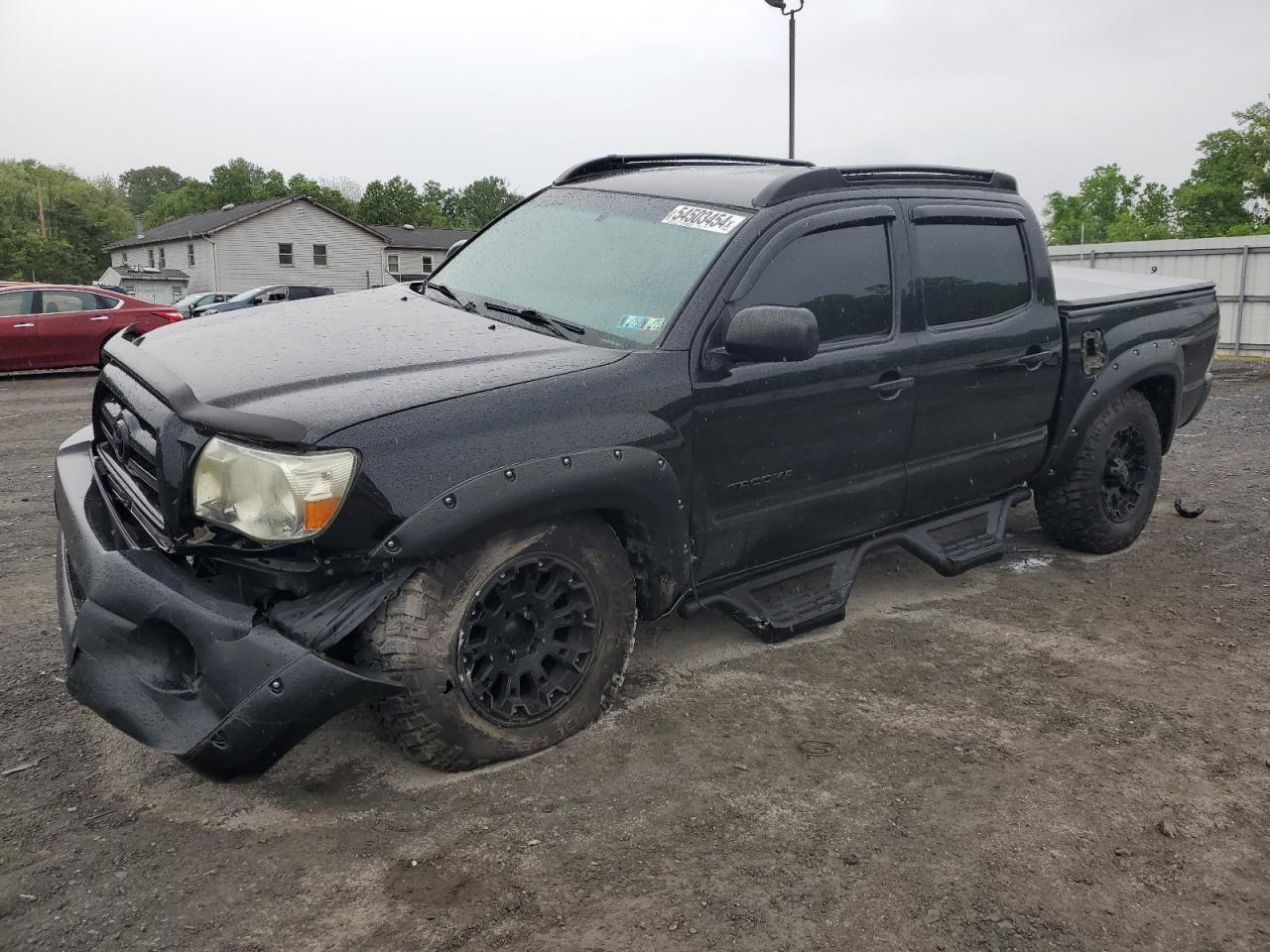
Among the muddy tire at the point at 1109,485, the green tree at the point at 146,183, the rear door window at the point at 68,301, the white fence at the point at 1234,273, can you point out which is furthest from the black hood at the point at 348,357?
the green tree at the point at 146,183

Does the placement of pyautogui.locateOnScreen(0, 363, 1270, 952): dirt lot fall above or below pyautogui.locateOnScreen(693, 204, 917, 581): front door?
below

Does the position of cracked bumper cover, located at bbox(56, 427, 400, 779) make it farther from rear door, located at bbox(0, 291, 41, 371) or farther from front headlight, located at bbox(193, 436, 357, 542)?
rear door, located at bbox(0, 291, 41, 371)

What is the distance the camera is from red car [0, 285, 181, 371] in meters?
14.4

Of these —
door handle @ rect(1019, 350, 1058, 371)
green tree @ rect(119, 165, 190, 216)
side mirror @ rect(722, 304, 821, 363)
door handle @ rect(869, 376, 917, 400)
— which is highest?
green tree @ rect(119, 165, 190, 216)

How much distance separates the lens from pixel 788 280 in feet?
12.3

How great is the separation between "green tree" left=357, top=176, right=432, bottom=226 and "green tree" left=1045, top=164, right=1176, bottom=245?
1875 inches

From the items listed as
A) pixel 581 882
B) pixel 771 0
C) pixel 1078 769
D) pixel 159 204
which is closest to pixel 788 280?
pixel 1078 769

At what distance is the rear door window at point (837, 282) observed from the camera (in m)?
3.73

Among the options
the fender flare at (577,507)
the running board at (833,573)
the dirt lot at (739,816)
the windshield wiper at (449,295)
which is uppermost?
the windshield wiper at (449,295)

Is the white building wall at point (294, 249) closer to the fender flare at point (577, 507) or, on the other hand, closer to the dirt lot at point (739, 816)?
the dirt lot at point (739, 816)

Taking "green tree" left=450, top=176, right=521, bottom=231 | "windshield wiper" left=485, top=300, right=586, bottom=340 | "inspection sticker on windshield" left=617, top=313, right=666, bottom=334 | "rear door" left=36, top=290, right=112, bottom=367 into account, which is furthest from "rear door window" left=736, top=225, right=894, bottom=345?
"green tree" left=450, top=176, right=521, bottom=231

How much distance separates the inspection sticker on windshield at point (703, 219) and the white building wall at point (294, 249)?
150 feet

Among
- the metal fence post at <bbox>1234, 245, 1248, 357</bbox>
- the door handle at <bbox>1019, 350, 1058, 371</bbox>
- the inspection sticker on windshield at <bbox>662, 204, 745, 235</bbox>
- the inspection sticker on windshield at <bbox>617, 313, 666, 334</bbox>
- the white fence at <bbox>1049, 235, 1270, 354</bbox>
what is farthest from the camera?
the metal fence post at <bbox>1234, 245, 1248, 357</bbox>

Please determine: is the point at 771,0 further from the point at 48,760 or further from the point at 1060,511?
the point at 48,760
